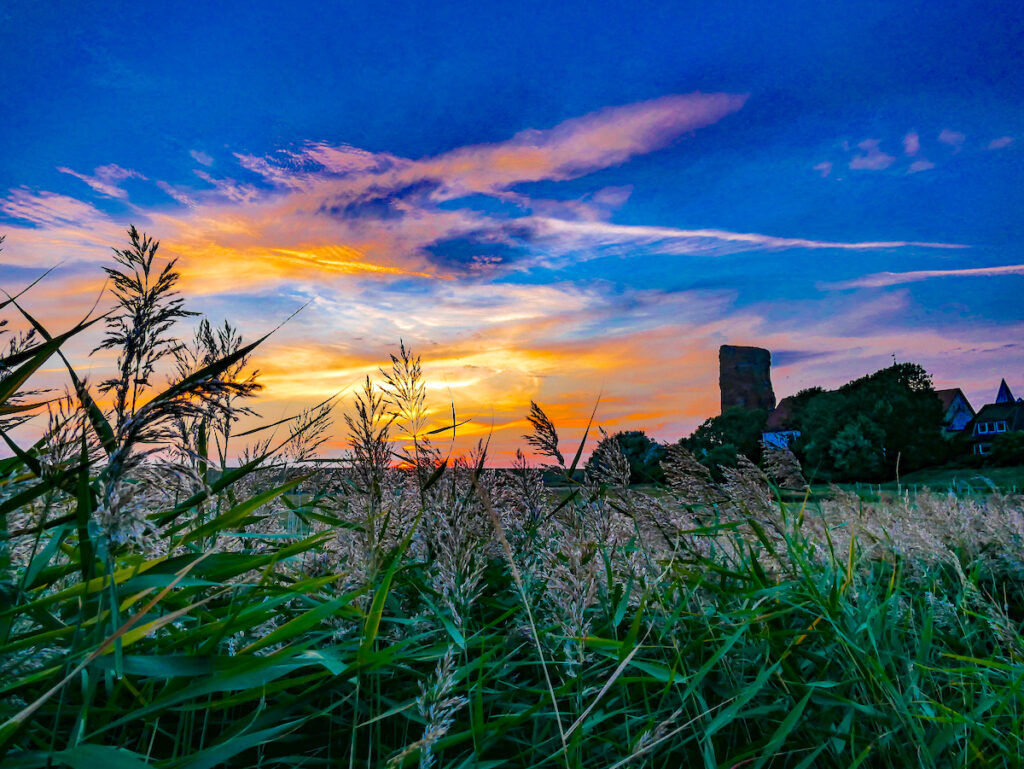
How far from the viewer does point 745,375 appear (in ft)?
275

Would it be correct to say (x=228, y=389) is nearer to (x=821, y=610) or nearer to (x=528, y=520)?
(x=528, y=520)

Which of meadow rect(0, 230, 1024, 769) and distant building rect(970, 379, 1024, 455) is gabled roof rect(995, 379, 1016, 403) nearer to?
distant building rect(970, 379, 1024, 455)

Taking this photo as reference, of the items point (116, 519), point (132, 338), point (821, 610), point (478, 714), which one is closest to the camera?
point (116, 519)

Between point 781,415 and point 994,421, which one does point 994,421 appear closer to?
point 994,421

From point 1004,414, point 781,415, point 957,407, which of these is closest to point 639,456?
point 781,415

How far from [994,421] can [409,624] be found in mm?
78982

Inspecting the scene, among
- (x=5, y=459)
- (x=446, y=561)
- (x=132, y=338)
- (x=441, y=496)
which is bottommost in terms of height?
(x=446, y=561)

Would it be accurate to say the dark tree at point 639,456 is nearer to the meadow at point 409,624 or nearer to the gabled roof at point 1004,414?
the meadow at point 409,624

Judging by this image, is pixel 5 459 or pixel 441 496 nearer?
pixel 5 459

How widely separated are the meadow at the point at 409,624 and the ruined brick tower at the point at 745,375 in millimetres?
83650

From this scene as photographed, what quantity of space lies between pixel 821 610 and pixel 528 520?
1461 millimetres

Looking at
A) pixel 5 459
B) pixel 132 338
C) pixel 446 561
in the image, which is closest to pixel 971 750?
pixel 446 561

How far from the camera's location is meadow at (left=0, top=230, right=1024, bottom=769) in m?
1.84

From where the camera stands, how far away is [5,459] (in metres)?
2.50
